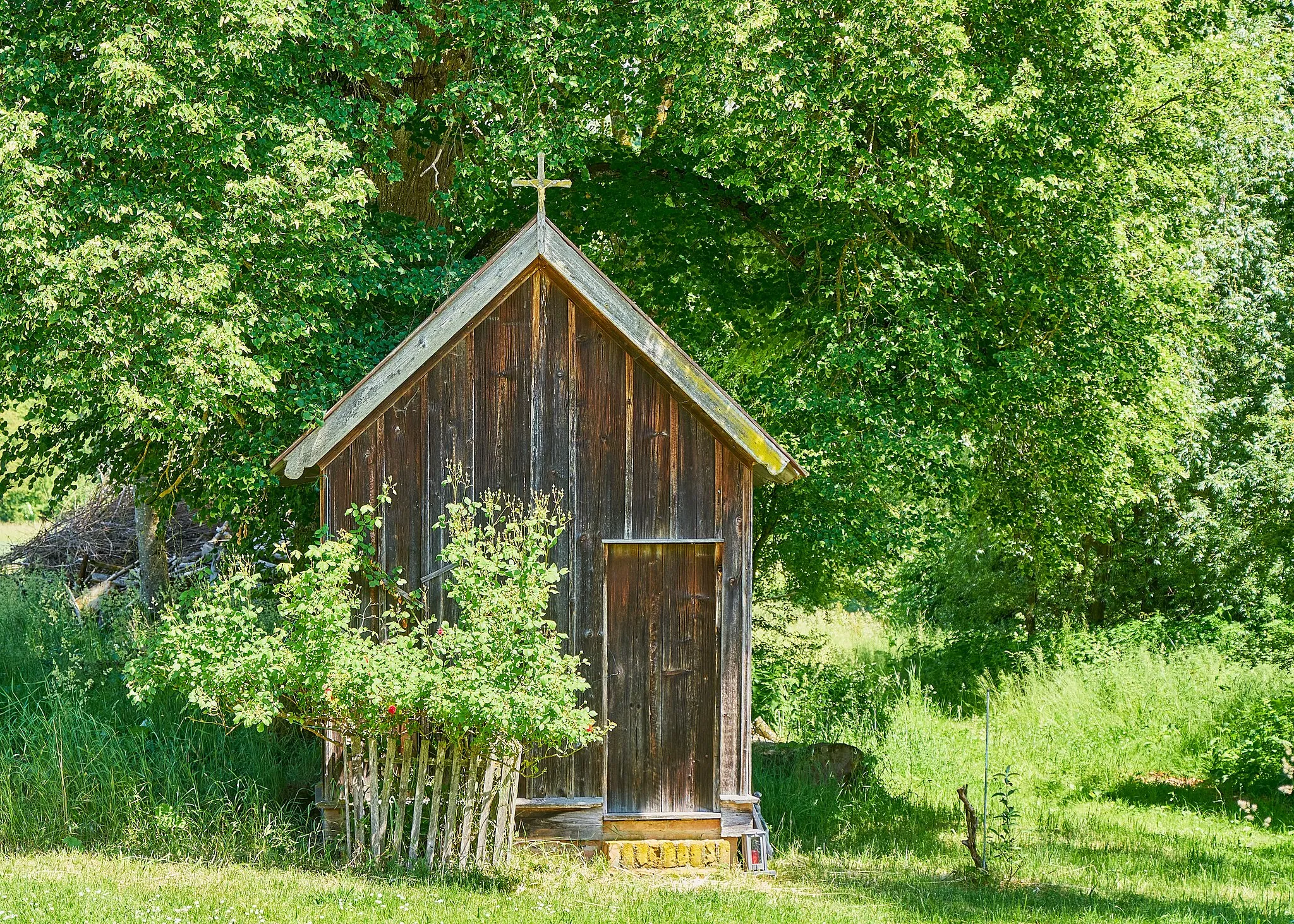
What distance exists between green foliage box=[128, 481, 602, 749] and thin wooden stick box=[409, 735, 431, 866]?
215mm

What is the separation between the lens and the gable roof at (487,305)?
919 centimetres

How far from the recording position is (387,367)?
9219mm

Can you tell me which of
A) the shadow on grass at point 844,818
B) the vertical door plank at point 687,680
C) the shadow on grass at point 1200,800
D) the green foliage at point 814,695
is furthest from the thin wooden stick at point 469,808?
the shadow on grass at point 1200,800

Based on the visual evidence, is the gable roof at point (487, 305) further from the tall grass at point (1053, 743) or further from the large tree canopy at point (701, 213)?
the tall grass at point (1053, 743)

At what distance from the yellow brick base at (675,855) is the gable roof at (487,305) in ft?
10.1

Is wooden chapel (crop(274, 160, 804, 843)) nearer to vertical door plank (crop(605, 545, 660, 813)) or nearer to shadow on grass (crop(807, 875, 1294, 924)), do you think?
vertical door plank (crop(605, 545, 660, 813))

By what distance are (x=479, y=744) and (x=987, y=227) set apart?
7466 millimetres

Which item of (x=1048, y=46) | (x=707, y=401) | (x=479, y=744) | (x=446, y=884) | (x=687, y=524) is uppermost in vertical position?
(x=1048, y=46)

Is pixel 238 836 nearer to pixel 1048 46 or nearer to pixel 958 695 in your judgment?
pixel 1048 46

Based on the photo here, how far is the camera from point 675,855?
9539 mm

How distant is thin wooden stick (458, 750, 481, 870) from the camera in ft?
28.5

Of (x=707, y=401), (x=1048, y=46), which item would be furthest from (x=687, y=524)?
(x=1048, y=46)

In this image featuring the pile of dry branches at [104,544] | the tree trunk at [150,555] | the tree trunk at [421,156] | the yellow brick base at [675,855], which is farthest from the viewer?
the pile of dry branches at [104,544]

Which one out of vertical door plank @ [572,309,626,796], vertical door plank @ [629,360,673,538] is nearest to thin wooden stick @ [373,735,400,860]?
vertical door plank @ [572,309,626,796]
